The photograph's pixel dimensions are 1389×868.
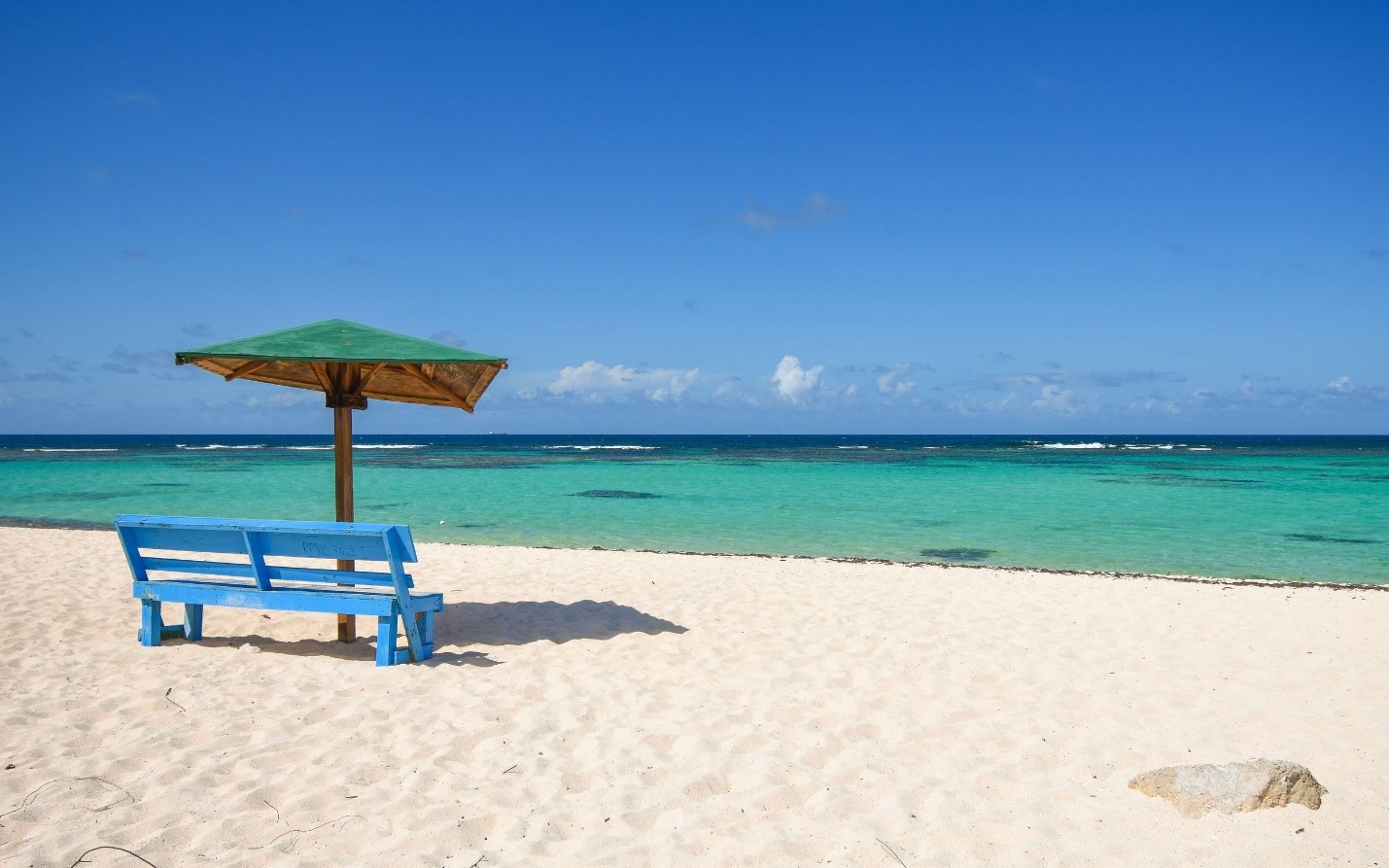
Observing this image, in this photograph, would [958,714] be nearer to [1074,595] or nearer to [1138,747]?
[1138,747]

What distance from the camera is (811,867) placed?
3.32 metres

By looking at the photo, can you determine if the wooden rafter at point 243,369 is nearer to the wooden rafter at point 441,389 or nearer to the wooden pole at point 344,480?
the wooden pole at point 344,480

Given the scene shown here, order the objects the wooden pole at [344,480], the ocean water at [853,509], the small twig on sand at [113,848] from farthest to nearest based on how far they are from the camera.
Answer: the ocean water at [853,509] → the wooden pole at [344,480] → the small twig on sand at [113,848]

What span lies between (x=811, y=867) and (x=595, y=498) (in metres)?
22.2

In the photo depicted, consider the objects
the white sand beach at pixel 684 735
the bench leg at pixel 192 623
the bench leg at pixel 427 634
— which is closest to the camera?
the white sand beach at pixel 684 735

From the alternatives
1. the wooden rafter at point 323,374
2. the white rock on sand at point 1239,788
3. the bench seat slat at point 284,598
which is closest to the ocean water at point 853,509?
the wooden rafter at point 323,374

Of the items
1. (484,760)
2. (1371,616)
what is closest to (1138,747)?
(484,760)

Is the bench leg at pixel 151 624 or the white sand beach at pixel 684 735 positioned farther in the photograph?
the bench leg at pixel 151 624

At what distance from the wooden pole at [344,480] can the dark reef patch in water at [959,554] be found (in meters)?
10.2

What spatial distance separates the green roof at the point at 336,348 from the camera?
223 inches

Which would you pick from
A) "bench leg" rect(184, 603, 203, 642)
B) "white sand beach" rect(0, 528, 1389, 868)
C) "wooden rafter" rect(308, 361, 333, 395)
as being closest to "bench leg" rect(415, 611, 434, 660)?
"white sand beach" rect(0, 528, 1389, 868)

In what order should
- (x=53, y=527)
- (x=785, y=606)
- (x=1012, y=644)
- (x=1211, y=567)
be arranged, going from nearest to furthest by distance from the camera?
1. (x=1012, y=644)
2. (x=785, y=606)
3. (x=1211, y=567)
4. (x=53, y=527)

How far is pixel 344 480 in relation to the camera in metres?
6.85

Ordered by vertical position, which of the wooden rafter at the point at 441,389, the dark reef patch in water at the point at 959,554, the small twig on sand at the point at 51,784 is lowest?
the dark reef patch in water at the point at 959,554
